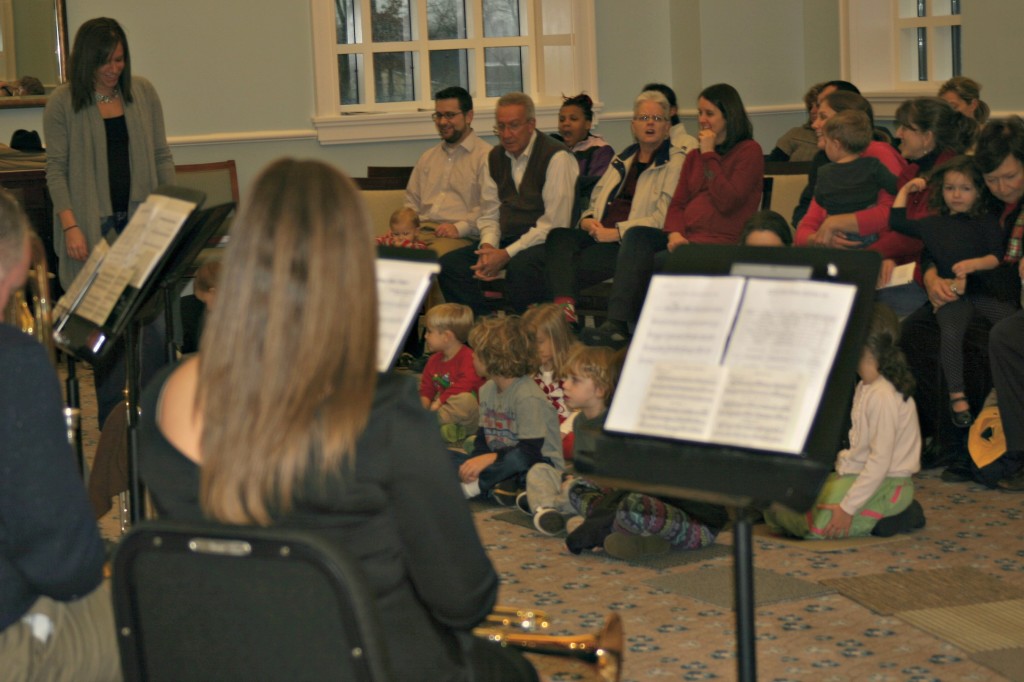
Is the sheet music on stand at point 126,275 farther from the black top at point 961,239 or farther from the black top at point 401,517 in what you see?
the black top at point 961,239

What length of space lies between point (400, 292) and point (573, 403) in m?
1.78

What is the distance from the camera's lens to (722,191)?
5.44 m

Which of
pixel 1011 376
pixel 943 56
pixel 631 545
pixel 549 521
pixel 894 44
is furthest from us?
pixel 894 44

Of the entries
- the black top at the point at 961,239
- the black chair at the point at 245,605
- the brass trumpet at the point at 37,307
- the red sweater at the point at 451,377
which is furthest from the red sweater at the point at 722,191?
the black chair at the point at 245,605

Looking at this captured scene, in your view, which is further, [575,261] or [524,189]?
[524,189]

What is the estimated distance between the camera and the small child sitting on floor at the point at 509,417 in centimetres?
425

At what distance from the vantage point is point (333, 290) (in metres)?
1.56

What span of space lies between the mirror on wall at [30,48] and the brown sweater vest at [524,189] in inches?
131

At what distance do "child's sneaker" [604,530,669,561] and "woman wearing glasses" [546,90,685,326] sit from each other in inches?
79.4

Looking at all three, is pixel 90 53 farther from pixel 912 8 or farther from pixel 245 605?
pixel 912 8

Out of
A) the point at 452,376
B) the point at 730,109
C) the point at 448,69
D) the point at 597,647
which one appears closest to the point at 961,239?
the point at 730,109

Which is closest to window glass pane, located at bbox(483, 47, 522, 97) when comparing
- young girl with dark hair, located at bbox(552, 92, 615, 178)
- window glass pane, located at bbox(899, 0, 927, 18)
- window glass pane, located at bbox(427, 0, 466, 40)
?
window glass pane, located at bbox(427, 0, 466, 40)

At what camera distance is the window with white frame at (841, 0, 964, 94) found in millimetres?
7547

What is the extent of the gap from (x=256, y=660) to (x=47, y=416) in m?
0.61
